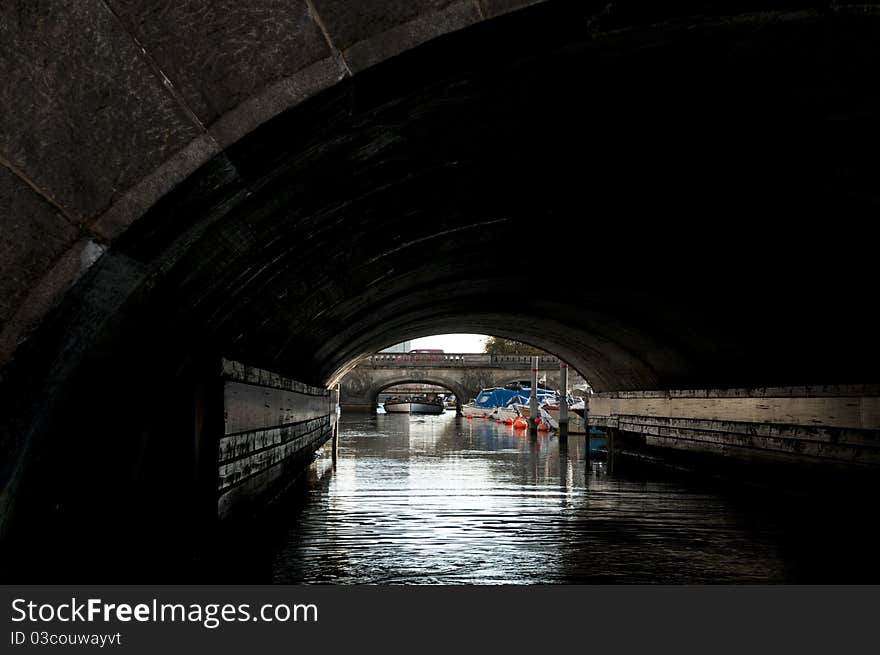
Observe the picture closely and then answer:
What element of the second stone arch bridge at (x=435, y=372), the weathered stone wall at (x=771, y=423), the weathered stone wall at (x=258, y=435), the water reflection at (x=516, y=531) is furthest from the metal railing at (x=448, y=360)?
the weathered stone wall at (x=258, y=435)

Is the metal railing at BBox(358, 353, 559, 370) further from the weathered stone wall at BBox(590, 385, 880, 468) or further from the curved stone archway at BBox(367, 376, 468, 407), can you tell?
the weathered stone wall at BBox(590, 385, 880, 468)

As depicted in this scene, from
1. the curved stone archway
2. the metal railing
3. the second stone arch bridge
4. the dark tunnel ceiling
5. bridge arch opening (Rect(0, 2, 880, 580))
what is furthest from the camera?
the curved stone archway

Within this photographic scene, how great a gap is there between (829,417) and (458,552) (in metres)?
6.74

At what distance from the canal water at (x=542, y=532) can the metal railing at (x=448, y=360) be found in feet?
162

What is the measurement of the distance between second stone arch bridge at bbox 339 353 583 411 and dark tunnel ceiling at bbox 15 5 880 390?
53848 millimetres

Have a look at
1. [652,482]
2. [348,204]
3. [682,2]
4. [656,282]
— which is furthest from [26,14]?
[652,482]

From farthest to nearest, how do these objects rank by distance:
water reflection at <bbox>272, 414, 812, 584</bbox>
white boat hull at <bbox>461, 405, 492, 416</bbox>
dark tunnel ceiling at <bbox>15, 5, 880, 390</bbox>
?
white boat hull at <bbox>461, 405, 492, 416</bbox> < water reflection at <bbox>272, 414, 812, 584</bbox> < dark tunnel ceiling at <bbox>15, 5, 880, 390</bbox>

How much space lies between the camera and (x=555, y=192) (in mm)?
7480

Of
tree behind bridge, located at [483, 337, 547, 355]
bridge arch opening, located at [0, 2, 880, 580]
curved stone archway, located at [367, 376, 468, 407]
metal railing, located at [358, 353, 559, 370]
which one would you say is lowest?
bridge arch opening, located at [0, 2, 880, 580]

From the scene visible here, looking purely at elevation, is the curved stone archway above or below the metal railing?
below

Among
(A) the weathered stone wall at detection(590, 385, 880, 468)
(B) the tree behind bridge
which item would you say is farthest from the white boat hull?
(A) the weathered stone wall at detection(590, 385, 880, 468)

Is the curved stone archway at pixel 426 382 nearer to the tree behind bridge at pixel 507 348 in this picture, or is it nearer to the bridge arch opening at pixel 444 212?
the tree behind bridge at pixel 507 348

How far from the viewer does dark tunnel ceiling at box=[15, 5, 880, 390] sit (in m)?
3.78
